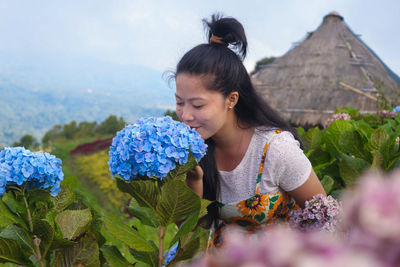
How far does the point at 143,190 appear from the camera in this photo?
3.69ft

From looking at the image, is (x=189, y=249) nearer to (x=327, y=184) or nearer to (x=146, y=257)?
(x=146, y=257)

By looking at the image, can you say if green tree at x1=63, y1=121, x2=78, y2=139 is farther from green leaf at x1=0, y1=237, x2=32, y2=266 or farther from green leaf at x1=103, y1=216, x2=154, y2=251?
green leaf at x1=103, y1=216, x2=154, y2=251

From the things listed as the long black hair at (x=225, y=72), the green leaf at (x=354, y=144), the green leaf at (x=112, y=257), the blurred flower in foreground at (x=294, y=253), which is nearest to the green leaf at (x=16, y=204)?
the green leaf at (x=112, y=257)

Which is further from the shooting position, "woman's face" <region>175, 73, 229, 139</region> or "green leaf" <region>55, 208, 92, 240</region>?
"woman's face" <region>175, 73, 229, 139</region>

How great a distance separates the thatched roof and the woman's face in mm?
9216

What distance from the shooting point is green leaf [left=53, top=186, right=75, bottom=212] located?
4.43 ft

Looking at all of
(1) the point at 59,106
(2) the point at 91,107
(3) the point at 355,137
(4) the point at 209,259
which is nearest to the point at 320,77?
(3) the point at 355,137

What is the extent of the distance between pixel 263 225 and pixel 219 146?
539 mm

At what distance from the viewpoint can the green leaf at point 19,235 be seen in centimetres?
116

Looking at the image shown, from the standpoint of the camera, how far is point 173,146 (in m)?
1.16

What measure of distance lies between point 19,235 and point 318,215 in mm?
1179

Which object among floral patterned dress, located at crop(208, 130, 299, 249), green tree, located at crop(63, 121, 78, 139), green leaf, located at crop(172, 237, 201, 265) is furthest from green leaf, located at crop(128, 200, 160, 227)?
green tree, located at crop(63, 121, 78, 139)

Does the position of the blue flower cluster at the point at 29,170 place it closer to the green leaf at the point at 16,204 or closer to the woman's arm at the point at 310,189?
the green leaf at the point at 16,204

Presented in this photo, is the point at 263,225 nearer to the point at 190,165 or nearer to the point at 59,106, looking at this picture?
the point at 190,165
